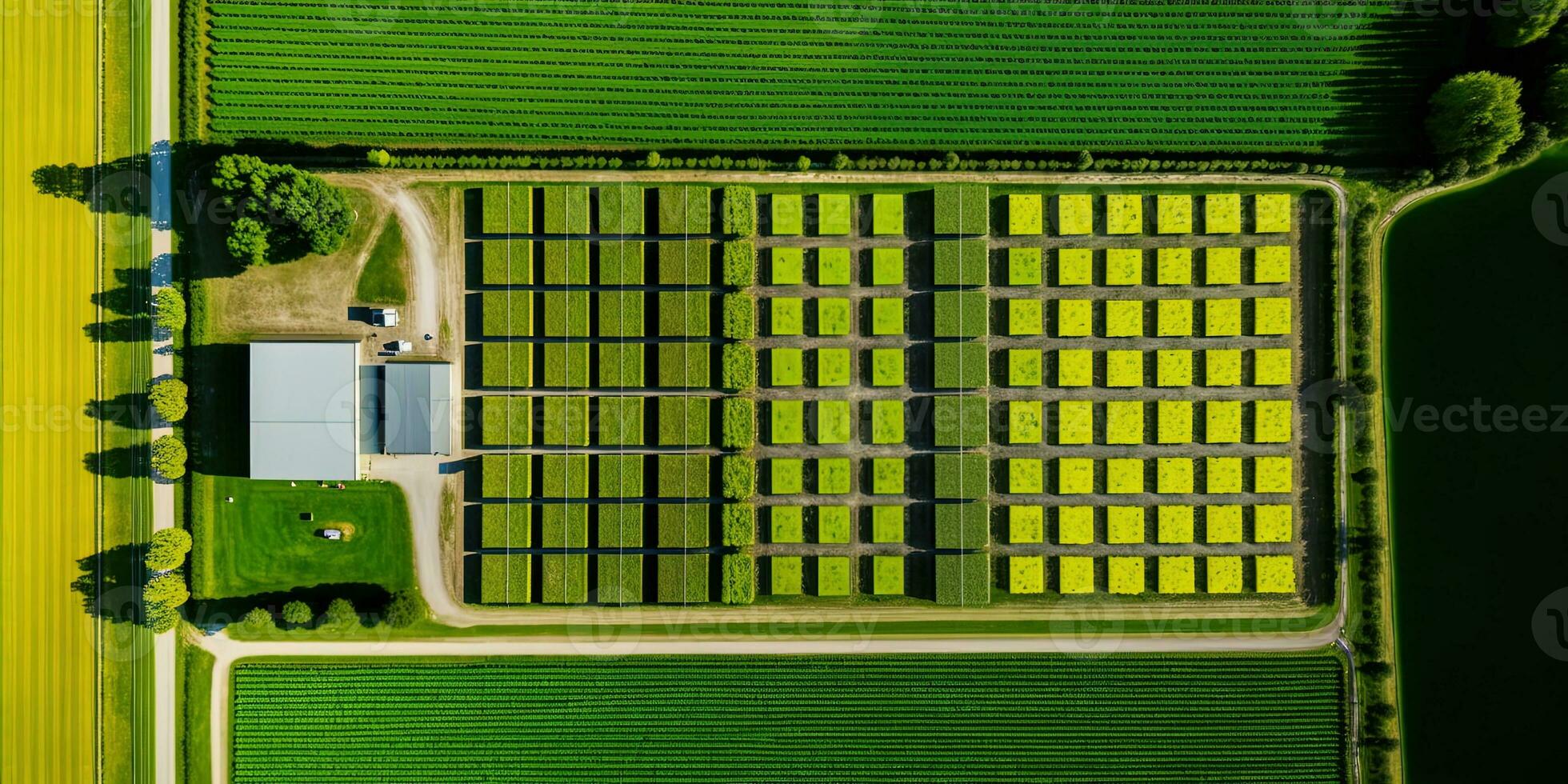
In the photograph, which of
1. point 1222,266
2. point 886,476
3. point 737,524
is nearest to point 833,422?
point 886,476

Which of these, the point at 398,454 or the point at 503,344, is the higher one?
the point at 503,344

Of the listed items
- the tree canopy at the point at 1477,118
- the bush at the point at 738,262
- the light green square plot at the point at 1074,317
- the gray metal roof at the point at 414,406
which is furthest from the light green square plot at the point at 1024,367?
the gray metal roof at the point at 414,406

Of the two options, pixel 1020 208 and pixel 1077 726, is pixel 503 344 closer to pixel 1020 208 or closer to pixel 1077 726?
pixel 1020 208

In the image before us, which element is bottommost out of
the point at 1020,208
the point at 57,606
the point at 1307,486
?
the point at 57,606

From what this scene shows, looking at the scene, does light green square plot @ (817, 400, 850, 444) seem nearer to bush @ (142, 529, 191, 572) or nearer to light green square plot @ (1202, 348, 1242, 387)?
light green square plot @ (1202, 348, 1242, 387)

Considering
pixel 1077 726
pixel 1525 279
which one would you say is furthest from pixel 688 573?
pixel 1525 279

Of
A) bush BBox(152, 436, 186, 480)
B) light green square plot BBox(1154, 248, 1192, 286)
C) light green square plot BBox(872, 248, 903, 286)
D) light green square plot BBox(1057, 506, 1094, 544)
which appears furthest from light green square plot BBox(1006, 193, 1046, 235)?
bush BBox(152, 436, 186, 480)

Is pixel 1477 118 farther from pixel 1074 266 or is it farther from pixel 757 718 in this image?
pixel 757 718
